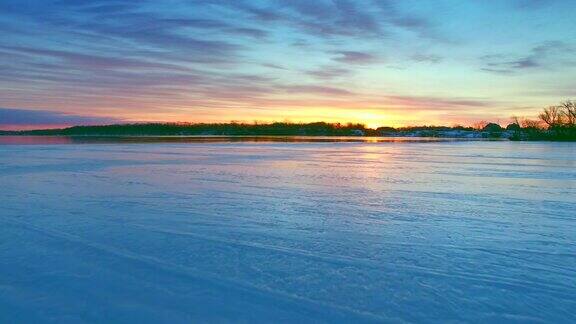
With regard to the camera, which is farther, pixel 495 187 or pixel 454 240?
pixel 495 187

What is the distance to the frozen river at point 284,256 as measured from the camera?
2.89 m

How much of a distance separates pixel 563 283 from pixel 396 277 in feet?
3.94

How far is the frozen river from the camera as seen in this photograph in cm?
289

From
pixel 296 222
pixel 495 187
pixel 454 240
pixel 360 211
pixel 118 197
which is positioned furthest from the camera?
pixel 495 187

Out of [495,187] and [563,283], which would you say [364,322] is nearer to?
[563,283]

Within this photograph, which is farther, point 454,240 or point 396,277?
point 454,240

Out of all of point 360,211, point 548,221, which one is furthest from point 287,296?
point 548,221

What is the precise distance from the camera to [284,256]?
3.95m

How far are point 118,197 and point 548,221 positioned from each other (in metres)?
6.03

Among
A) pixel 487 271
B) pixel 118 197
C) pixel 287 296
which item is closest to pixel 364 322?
pixel 287 296

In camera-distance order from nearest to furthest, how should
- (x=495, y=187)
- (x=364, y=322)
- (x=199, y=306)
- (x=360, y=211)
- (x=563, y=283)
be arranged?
1. (x=364, y=322)
2. (x=199, y=306)
3. (x=563, y=283)
4. (x=360, y=211)
5. (x=495, y=187)

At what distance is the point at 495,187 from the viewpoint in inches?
344

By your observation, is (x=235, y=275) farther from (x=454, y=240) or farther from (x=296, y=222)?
(x=454, y=240)

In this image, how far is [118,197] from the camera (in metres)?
7.08
